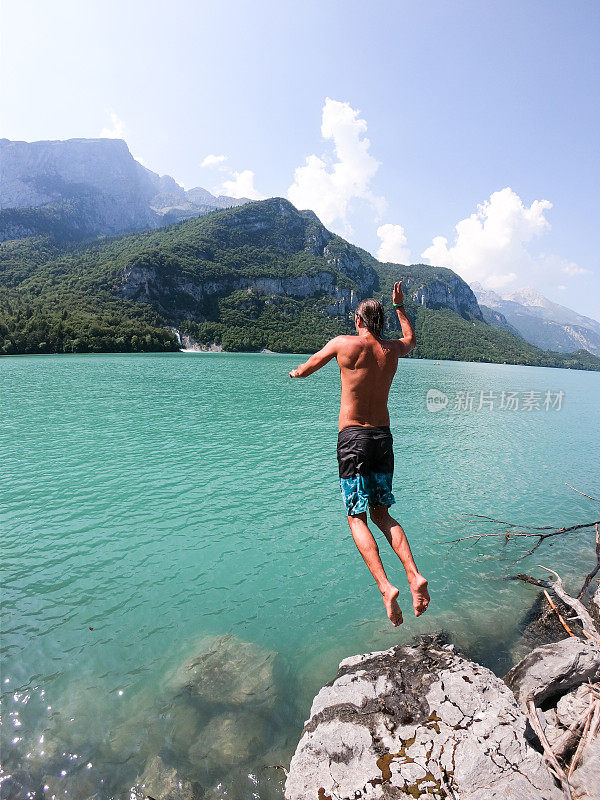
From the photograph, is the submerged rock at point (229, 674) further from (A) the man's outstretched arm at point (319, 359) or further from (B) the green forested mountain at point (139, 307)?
(B) the green forested mountain at point (139, 307)

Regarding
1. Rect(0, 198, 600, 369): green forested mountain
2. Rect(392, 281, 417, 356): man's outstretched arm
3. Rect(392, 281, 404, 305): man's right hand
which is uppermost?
Rect(0, 198, 600, 369): green forested mountain

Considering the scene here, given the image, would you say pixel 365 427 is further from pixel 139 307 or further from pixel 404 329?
pixel 139 307

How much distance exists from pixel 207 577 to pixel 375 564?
692 centimetres

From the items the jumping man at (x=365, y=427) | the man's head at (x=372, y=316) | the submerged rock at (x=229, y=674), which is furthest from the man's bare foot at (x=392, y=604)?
the submerged rock at (x=229, y=674)

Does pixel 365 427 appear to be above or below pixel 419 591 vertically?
above

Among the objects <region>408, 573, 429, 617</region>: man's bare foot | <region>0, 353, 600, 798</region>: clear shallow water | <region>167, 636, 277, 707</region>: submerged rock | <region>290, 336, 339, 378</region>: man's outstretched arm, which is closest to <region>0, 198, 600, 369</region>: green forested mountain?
<region>0, 353, 600, 798</region>: clear shallow water

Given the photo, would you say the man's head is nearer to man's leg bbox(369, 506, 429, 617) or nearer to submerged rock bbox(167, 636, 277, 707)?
man's leg bbox(369, 506, 429, 617)

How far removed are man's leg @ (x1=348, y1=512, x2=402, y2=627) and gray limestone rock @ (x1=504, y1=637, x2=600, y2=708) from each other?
2.90 meters

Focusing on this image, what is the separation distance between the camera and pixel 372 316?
3.86 m

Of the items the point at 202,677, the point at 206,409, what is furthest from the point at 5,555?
the point at 206,409

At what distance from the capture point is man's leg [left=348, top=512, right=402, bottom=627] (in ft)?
11.2

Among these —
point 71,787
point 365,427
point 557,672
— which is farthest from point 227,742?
point 365,427

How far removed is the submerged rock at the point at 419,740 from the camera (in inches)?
139

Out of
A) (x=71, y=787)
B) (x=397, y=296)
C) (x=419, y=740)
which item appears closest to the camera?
(x=419, y=740)
